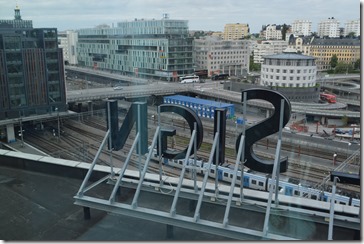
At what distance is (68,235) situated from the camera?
1.77 m

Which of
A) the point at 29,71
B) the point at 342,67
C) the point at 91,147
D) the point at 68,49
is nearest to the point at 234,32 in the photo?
the point at 342,67

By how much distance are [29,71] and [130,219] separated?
7.56m

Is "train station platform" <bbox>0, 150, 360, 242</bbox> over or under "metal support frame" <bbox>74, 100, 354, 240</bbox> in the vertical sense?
under

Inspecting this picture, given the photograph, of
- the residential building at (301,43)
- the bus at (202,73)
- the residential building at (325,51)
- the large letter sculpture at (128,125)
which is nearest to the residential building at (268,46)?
the residential building at (301,43)

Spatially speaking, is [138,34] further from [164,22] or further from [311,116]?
[311,116]

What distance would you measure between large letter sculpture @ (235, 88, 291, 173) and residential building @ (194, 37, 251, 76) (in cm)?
1295

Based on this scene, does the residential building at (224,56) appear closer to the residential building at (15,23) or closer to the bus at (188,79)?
the bus at (188,79)

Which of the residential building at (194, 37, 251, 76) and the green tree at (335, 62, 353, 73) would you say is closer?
the green tree at (335, 62, 353, 73)

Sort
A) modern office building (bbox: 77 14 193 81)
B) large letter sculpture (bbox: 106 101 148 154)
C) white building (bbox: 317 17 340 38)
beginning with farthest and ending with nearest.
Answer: white building (bbox: 317 17 340 38) < modern office building (bbox: 77 14 193 81) < large letter sculpture (bbox: 106 101 148 154)

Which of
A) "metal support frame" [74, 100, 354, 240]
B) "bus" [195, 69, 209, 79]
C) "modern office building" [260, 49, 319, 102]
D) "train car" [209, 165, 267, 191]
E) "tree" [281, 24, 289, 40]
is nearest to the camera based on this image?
"metal support frame" [74, 100, 354, 240]

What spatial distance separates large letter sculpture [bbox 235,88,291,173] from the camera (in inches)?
72.5

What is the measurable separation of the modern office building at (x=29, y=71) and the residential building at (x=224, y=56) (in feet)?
23.1

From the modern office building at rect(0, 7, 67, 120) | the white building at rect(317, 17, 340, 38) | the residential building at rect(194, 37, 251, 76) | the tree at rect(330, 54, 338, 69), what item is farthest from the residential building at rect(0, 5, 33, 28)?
the tree at rect(330, 54, 338, 69)

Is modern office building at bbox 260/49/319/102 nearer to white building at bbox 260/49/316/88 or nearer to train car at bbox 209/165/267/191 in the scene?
white building at bbox 260/49/316/88
